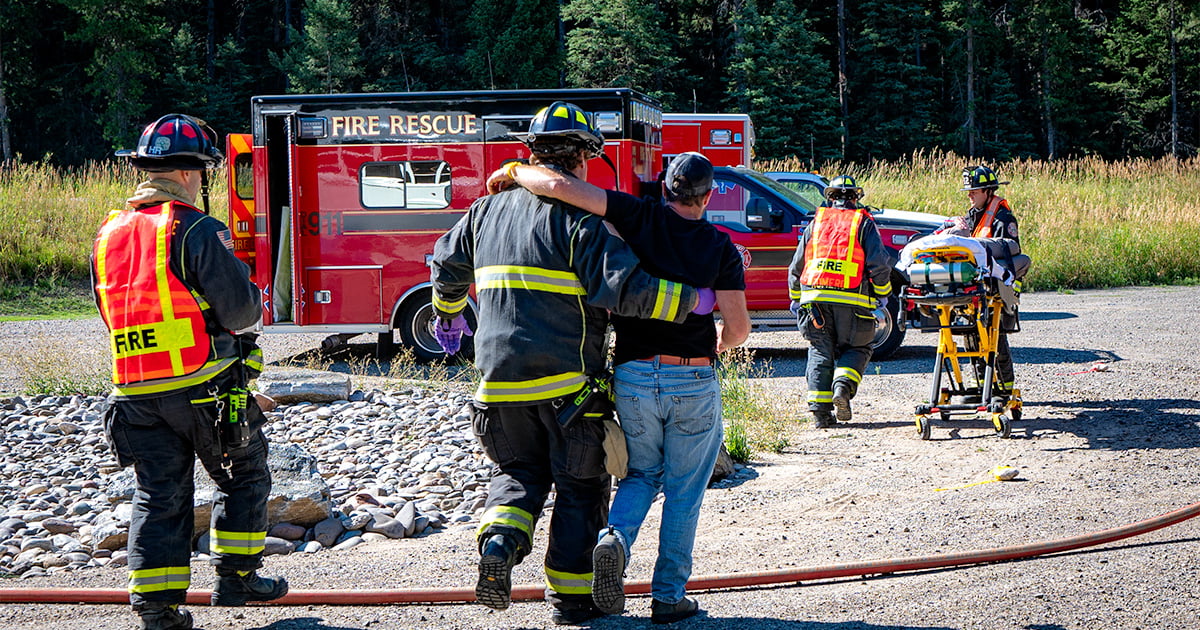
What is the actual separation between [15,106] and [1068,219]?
120 feet

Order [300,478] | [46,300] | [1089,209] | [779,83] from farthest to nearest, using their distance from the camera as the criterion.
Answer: [779,83] → [1089,209] → [46,300] → [300,478]

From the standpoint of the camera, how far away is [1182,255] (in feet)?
65.3

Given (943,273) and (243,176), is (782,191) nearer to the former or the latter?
(943,273)

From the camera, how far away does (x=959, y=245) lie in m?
7.97

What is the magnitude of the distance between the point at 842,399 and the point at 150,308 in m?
5.37

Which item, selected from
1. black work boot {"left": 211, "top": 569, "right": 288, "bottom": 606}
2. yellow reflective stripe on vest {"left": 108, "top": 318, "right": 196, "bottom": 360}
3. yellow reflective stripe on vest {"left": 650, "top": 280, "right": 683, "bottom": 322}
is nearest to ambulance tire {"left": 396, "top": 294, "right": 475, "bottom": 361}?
black work boot {"left": 211, "top": 569, "right": 288, "bottom": 606}

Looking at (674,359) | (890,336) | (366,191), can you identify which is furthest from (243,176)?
(674,359)

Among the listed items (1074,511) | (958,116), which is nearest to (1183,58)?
(958,116)

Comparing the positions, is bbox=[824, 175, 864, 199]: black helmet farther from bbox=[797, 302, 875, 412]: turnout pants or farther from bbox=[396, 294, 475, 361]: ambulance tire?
bbox=[396, 294, 475, 361]: ambulance tire

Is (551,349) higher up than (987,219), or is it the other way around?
(987,219)

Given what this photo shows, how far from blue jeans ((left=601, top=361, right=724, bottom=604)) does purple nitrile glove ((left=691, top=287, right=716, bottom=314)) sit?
8.7 inches

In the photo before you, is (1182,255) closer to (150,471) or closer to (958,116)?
(150,471)

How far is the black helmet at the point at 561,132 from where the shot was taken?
4379mm

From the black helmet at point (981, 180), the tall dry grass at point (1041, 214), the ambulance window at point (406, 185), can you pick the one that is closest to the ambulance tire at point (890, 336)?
the black helmet at point (981, 180)
